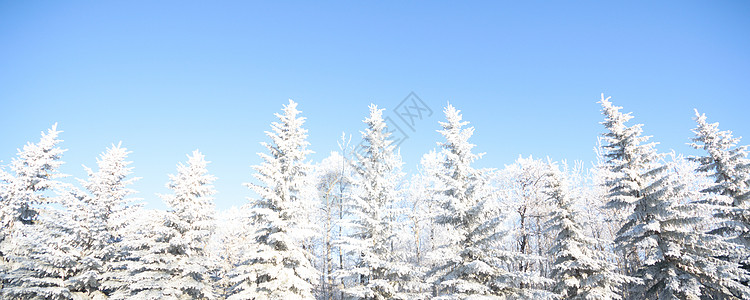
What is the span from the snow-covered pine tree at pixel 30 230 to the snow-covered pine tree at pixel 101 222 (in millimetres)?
874

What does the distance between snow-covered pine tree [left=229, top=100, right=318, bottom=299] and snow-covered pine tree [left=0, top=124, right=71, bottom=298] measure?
35.0 feet

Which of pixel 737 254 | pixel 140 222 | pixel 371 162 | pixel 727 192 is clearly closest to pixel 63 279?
pixel 140 222

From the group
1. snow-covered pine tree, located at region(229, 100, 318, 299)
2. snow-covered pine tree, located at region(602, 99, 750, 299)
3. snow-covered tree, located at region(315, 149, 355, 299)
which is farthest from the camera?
snow-covered tree, located at region(315, 149, 355, 299)

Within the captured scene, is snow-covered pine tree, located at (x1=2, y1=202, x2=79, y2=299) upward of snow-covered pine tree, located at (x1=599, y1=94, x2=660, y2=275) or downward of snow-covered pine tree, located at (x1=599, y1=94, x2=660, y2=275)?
downward

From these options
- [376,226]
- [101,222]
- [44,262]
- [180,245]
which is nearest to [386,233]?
[376,226]

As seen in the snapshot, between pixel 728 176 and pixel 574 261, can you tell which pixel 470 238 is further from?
pixel 728 176

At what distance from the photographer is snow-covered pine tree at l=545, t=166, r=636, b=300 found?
16922 mm

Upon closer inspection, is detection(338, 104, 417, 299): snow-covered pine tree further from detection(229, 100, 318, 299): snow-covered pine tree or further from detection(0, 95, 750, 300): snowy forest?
detection(229, 100, 318, 299): snow-covered pine tree

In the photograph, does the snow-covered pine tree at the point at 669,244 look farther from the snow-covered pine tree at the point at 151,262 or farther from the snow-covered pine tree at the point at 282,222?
the snow-covered pine tree at the point at 151,262

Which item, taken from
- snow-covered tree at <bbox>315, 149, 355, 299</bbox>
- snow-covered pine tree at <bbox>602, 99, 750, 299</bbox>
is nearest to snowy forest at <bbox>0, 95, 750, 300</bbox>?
snow-covered pine tree at <bbox>602, 99, 750, 299</bbox>

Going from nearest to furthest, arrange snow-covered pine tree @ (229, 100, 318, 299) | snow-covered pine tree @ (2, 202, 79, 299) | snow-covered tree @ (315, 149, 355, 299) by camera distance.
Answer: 1. snow-covered pine tree @ (229, 100, 318, 299)
2. snow-covered pine tree @ (2, 202, 79, 299)
3. snow-covered tree @ (315, 149, 355, 299)

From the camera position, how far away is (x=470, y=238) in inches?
659

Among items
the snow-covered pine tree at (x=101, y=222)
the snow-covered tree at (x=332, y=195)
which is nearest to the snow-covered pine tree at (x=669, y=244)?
the snow-covered tree at (x=332, y=195)

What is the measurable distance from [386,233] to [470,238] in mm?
4176
